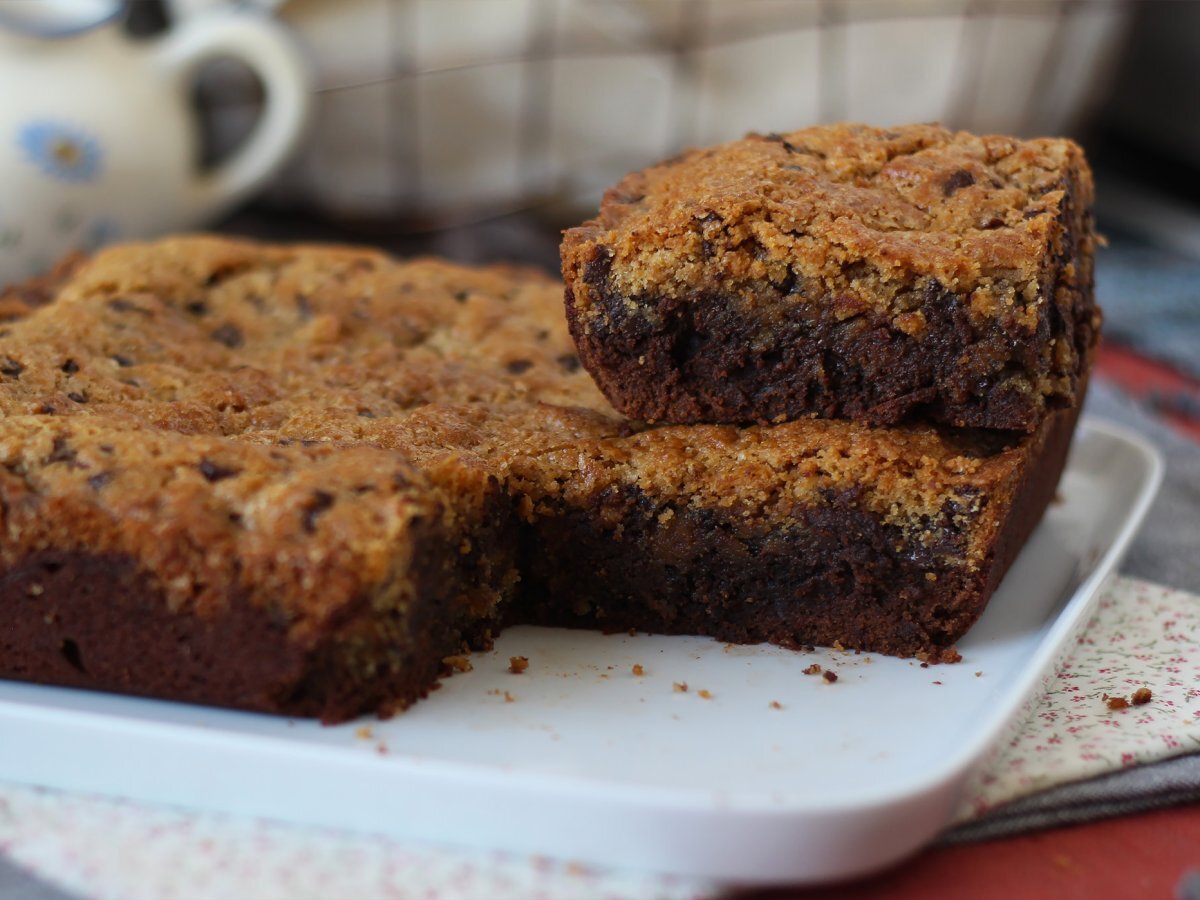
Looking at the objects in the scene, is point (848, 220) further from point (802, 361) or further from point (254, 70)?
point (254, 70)

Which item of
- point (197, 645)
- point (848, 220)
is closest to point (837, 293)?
point (848, 220)

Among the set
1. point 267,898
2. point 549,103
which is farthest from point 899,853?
point 549,103

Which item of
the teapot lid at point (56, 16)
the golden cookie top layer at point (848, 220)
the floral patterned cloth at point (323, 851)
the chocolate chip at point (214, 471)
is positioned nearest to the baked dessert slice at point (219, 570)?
the chocolate chip at point (214, 471)

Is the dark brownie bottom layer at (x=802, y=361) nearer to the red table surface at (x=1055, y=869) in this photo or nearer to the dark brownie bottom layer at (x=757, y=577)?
the dark brownie bottom layer at (x=757, y=577)

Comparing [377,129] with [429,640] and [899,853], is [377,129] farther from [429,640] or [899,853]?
[899,853]

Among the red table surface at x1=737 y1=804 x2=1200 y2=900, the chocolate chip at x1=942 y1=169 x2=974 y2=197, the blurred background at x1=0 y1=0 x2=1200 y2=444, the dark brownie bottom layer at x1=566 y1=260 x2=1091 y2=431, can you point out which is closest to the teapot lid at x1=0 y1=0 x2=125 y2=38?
the blurred background at x1=0 y1=0 x2=1200 y2=444

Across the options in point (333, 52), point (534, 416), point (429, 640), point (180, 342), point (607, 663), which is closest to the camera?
point (429, 640)
